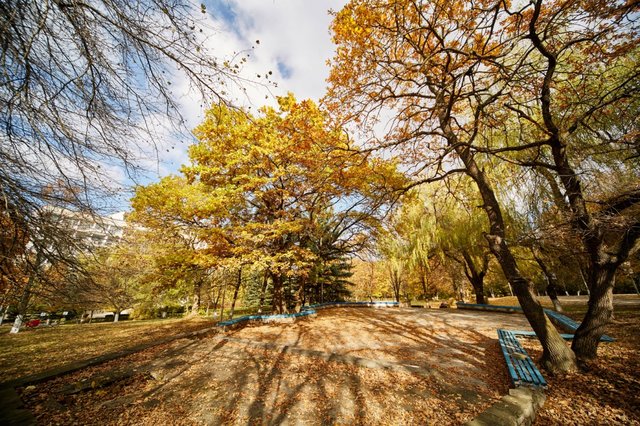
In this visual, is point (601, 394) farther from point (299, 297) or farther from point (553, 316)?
point (299, 297)

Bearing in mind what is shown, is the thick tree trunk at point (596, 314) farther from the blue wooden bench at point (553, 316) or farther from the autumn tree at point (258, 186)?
the autumn tree at point (258, 186)

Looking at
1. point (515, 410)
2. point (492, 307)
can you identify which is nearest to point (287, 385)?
point (515, 410)

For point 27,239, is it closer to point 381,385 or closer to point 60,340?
point 381,385

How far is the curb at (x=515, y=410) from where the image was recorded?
3057 mm

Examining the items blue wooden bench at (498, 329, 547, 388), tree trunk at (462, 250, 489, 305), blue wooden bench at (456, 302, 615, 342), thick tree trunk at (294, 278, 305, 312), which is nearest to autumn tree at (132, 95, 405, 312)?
thick tree trunk at (294, 278, 305, 312)

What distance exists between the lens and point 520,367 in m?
4.67

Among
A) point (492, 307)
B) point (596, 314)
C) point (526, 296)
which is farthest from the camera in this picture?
point (492, 307)

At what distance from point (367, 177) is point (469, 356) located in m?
6.86

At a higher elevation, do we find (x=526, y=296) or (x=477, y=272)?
(x=477, y=272)

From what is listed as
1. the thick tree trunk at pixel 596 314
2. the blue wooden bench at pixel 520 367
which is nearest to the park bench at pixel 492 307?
the blue wooden bench at pixel 520 367

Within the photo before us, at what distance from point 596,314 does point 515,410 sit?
2956 mm

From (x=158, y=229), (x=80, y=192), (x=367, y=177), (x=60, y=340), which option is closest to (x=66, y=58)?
(x=80, y=192)

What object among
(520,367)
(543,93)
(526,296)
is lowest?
(520,367)

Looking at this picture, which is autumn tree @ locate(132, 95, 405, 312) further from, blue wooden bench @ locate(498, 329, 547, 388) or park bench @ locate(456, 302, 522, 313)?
park bench @ locate(456, 302, 522, 313)
